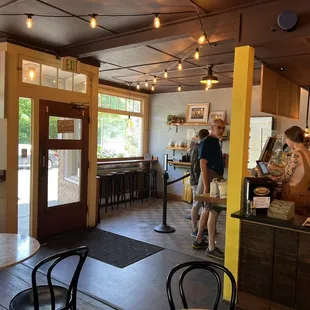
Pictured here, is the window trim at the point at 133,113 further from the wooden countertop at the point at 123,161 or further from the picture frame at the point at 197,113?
the picture frame at the point at 197,113

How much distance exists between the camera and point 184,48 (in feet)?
12.9

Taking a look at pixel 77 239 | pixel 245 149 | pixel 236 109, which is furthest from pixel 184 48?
pixel 77 239

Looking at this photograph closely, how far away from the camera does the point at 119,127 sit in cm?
695

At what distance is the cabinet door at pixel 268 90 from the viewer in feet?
10.5

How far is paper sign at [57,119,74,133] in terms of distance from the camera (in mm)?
4371

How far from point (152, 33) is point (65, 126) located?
75.6 inches

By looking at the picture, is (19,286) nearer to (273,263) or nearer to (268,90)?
(273,263)

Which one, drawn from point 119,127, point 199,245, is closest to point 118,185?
point 119,127

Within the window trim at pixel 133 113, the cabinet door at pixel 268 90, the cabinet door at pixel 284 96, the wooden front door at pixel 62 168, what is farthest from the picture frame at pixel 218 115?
the wooden front door at pixel 62 168

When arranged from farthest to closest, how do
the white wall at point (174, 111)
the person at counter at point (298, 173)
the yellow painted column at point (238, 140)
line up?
the white wall at point (174, 111)
the person at counter at point (298, 173)
the yellow painted column at point (238, 140)

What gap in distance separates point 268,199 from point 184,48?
7.42 feet

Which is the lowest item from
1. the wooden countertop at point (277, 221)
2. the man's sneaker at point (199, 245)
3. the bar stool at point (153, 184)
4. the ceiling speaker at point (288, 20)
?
the man's sneaker at point (199, 245)

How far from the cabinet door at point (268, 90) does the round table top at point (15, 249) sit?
8.40 feet

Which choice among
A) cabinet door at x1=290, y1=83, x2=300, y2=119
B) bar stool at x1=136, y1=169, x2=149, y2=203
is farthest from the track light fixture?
bar stool at x1=136, y1=169, x2=149, y2=203
